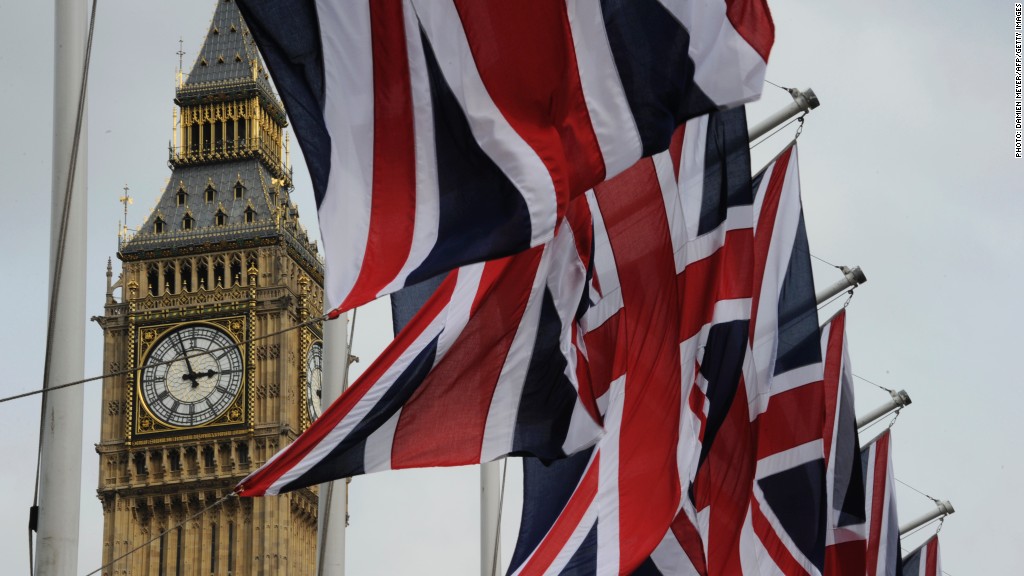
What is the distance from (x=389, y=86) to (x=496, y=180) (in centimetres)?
108

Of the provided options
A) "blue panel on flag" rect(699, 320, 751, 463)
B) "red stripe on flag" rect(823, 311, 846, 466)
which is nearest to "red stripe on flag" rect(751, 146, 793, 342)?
"blue panel on flag" rect(699, 320, 751, 463)

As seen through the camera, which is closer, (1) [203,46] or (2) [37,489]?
(2) [37,489]

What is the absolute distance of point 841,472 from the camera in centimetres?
3044

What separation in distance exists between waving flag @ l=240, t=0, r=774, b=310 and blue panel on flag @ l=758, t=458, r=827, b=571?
8.90m

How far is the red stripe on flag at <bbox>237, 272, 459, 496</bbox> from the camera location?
17.4 metres

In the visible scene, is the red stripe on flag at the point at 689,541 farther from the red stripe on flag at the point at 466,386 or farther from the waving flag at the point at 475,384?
the red stripe on flag at the point at 466,386

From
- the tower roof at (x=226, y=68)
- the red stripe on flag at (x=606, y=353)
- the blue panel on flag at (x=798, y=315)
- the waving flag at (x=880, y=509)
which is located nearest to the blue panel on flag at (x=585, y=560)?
the red stripe on flag at (x=606, y=353)

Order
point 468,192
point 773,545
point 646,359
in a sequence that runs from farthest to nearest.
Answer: point 773,545 < point 646,359 < point 468,192

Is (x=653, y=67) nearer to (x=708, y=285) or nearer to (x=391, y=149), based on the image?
(x=391, y=149)

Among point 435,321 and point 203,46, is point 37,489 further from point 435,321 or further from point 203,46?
point 203,46

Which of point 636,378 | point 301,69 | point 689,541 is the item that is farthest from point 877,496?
point 301,69

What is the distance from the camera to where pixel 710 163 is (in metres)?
23.5

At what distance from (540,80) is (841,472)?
14407mm

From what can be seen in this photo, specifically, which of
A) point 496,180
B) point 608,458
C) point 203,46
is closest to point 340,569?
point 608,458
